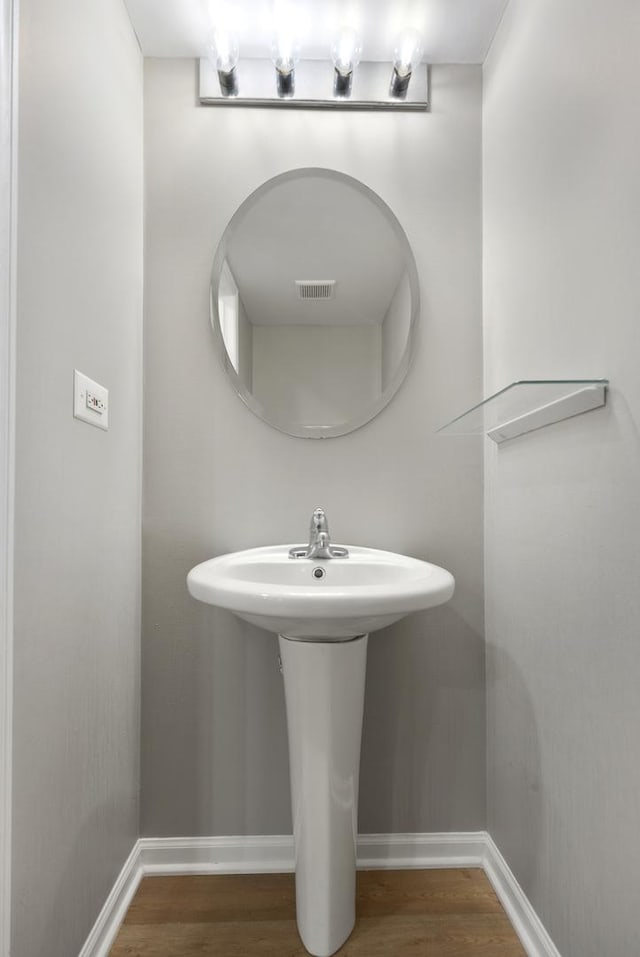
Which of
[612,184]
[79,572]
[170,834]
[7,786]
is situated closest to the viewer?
[7,786]

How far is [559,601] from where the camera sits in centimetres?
104

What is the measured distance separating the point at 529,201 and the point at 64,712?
1409 mm

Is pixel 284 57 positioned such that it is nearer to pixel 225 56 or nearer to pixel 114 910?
pixel 225 56

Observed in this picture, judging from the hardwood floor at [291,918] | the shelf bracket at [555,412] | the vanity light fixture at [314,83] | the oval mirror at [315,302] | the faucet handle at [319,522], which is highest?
the vanity light fixture at [314,83]

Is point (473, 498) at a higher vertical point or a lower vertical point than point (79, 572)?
higher

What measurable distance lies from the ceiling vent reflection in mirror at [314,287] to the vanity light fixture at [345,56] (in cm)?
49

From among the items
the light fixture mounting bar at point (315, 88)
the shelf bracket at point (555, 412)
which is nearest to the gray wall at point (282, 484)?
the light fixture mounting bar at point (315, 88)

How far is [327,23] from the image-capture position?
1.34 metres

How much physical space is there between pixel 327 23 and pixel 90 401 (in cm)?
113

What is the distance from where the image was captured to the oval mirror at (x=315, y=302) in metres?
1.43

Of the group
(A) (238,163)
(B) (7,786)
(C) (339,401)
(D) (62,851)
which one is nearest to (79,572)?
(B) (7,786)

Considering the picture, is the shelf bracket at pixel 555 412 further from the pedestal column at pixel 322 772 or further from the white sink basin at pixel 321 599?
the pedestal column at pixel 322 772

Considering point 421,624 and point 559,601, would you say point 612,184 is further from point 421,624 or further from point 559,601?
point 421,624

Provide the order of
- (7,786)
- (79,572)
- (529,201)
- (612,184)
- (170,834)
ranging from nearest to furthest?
(7,786), (612,184), (79,572), (529,201), (170,834)
